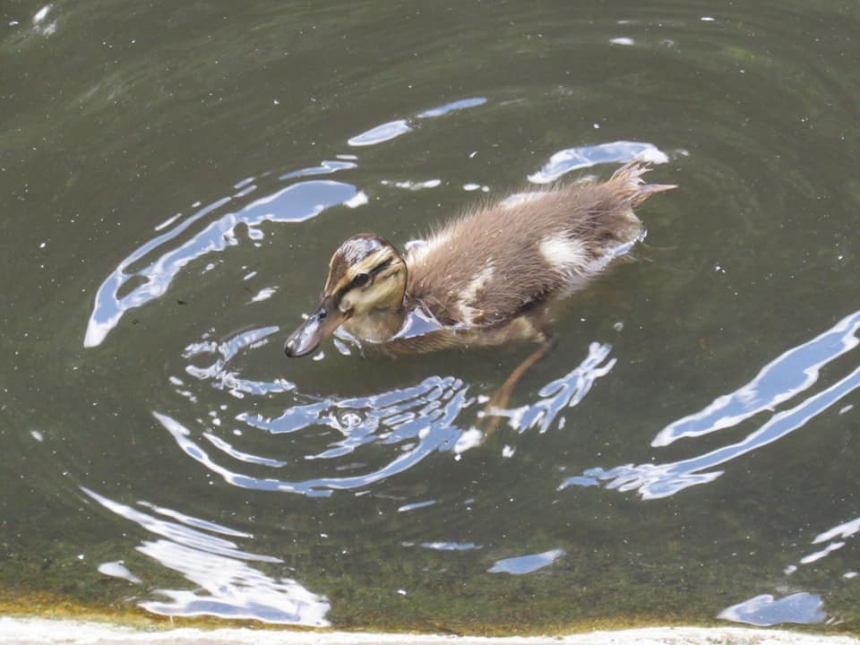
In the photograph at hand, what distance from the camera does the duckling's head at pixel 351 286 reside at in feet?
13.5

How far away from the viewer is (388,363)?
14.6 feet

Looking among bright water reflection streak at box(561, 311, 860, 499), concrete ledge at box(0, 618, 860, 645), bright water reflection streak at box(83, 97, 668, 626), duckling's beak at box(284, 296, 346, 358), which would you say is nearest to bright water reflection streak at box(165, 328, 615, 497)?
bright water reflection streak at box(83, 97, 668, 626)

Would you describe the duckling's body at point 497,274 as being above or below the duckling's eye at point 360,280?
below

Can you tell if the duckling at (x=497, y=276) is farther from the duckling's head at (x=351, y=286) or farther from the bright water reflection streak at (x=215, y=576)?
the bright water reflection streak at (x=215, y=576)

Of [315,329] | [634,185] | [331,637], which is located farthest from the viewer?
[634,185]

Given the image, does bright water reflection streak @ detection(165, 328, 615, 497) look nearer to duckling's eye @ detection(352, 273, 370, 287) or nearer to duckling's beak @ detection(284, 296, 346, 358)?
duckling's beak @ detection(284, 296, 346, 358)

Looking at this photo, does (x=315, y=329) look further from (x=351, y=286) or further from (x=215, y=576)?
(x=215, y=576)

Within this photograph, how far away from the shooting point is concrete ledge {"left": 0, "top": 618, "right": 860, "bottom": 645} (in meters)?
3.04

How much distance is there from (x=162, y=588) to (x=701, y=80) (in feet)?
10.3

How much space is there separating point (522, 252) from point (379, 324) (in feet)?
1.77

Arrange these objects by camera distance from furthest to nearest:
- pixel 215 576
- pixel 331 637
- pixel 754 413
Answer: pixel 754 413 → pixel 215 576 → pixel 331 637

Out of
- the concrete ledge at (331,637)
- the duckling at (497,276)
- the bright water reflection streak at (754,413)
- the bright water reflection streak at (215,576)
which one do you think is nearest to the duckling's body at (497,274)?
the duckling at (497,276)

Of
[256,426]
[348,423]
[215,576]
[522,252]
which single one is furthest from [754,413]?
[215,576]

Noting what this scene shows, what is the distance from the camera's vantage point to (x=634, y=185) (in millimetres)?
4699
